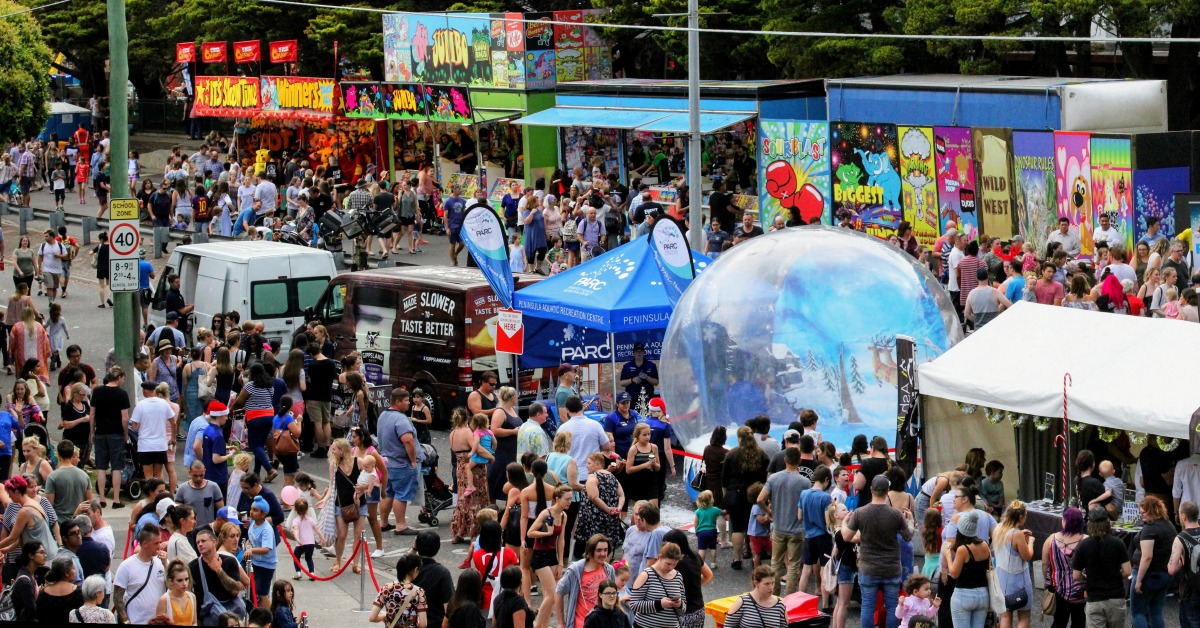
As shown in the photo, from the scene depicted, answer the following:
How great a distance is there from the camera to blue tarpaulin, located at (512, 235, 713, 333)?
16.3m

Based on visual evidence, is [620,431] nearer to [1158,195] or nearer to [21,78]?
[1158,195]

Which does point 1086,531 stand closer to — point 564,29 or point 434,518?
point 434,518

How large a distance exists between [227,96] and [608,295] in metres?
26.2

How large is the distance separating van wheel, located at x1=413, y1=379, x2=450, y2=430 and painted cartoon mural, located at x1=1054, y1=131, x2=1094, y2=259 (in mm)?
9850

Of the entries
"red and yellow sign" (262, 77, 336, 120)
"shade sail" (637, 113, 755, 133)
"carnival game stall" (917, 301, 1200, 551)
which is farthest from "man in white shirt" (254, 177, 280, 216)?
"carnival game stall" (917, 301, 1200, 551)

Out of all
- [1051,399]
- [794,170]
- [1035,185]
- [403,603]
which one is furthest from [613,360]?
[794,170]

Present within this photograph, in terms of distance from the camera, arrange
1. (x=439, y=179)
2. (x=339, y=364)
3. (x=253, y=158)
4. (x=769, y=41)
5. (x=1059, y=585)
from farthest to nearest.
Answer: (x=253, y=158) → (x=439, y=179) → (x=769, y=41) → (x=339, y=364) → (x=1059, y=585)

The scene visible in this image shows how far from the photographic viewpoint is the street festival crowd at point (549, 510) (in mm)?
9914

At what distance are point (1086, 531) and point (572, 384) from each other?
20.1 ft

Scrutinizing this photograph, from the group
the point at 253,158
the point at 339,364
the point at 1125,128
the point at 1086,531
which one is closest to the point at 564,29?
the point at 253,158

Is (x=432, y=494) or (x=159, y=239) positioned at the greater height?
(x=159, y=239)

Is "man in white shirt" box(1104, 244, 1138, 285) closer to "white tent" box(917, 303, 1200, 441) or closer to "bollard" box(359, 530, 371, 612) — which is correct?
"white tent" box(917, 303, 1200, 441)

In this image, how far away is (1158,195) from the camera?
21.0 meters

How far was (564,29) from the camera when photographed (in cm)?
3353
